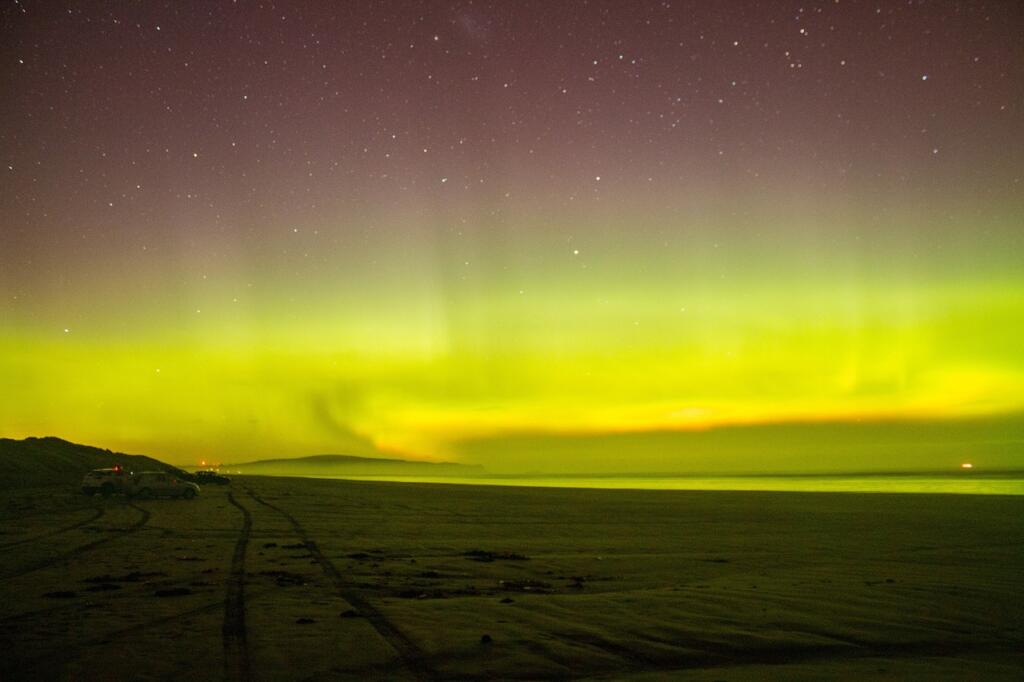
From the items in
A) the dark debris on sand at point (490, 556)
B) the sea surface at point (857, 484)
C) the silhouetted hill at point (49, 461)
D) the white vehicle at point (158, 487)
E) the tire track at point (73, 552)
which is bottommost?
the dark debris on sand at point (490, 556)

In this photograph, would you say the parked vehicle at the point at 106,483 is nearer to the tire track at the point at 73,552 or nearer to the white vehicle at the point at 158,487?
the white vehicle at the point at 158,487

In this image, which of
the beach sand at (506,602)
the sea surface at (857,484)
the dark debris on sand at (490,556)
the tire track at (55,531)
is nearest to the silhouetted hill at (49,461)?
the tire track at (55,531)

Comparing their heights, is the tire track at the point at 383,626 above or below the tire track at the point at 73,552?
below

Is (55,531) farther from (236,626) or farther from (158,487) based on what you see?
(158,487)

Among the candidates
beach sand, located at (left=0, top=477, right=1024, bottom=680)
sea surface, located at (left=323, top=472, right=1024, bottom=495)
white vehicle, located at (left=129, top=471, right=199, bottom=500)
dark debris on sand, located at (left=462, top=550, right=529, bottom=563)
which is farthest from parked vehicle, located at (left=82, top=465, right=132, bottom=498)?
sea surface, located at (left=323, top=472, right=1024, bottom=495)

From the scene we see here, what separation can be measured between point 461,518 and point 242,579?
58.3 feet

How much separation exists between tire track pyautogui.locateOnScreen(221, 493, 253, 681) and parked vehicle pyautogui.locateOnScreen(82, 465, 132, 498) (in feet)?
93.8

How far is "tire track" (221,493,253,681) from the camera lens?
28.1 ft

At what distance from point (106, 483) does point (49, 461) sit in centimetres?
3926

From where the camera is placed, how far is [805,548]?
69.9 feet

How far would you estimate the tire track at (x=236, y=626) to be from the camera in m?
8.57

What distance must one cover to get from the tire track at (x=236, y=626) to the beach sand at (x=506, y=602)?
0.15ft

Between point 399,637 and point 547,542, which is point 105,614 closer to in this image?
point 399,637

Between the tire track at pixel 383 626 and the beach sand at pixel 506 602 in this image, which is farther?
the beach sand at pixel 506 602
